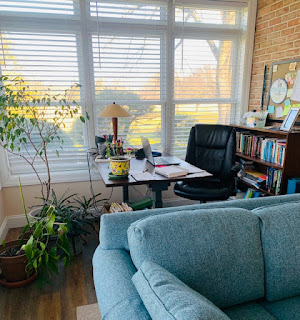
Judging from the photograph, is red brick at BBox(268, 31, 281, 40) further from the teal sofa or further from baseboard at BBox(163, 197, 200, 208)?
the teal sofa

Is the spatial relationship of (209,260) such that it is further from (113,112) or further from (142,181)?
(113,112)

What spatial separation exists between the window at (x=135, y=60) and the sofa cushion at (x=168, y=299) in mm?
2228

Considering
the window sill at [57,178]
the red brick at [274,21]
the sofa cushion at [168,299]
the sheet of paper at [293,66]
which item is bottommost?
the window sill at [57,178]

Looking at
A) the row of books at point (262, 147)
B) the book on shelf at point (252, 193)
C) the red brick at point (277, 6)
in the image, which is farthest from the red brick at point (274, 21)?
the book on shelf at point (252, 193)

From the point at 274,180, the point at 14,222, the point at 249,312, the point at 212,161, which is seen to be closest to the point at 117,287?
the point at 249,312

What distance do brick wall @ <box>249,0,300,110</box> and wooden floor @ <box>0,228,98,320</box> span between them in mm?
2707

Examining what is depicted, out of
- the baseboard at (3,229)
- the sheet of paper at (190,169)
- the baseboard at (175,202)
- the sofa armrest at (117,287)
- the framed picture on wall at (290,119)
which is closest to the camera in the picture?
the sofa armrest at (117,287)

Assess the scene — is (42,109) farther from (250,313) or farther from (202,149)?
(250,313)

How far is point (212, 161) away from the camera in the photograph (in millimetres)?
2777

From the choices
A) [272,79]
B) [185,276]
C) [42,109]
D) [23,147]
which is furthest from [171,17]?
[185,276]

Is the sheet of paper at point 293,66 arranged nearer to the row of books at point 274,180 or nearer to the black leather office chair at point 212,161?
the black leather office chair at point 212,161

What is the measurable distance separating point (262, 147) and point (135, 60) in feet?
5.54

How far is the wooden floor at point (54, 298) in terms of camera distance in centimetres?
167

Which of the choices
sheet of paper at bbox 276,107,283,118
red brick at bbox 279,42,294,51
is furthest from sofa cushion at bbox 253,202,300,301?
red brick at bbox 279,42,294,51
